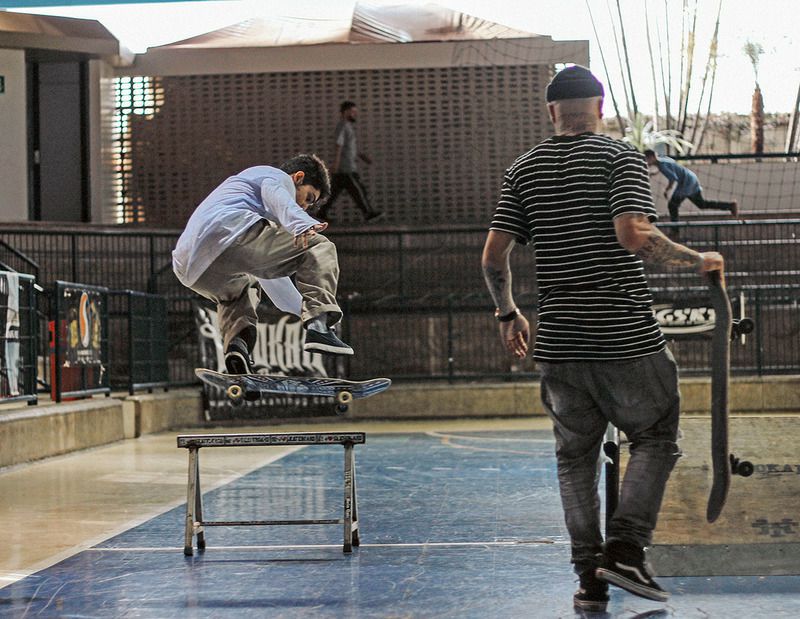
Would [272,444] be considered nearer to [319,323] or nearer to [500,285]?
[319,323]

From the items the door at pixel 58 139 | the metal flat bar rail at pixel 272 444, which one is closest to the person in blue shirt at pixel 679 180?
the door at pixel 58 139

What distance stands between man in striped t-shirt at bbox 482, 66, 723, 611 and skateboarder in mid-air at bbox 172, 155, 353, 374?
1.36 metres

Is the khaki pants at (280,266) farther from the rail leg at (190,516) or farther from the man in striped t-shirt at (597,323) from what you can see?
the man in striped t-shirt at (597,323)

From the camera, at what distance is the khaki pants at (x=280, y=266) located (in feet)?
19.0

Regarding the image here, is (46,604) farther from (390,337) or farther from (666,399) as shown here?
(390,337)

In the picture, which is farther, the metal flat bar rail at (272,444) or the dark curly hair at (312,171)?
the metal flat bar rail at (272,444)

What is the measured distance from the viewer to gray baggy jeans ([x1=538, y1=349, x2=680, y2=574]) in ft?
15.1

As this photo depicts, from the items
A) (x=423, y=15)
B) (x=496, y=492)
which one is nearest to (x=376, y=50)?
(x=423, y=15)

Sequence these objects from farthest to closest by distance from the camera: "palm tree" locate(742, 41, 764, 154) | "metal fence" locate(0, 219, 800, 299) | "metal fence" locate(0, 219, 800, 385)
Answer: "palm tree" locate(742, 41, 764, 154)
"metal fence" locate(0, 219, 800, 299)
"metal fence" locate(0, 219, 800, 385)

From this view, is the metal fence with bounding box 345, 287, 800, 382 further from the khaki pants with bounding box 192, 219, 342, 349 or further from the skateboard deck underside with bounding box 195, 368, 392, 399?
the khaki pants with bounding box 192, 219, 342, 349

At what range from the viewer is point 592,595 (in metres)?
4.71

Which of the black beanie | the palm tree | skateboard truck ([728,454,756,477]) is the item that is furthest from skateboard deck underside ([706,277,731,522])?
the palm tree

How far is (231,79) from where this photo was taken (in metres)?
21.7

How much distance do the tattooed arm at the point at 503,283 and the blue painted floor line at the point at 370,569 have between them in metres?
1.12
